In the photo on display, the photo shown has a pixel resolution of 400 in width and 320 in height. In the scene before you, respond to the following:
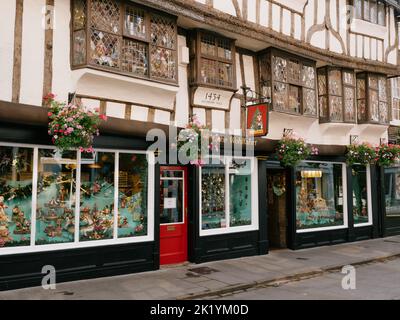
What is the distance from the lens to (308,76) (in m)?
11.3

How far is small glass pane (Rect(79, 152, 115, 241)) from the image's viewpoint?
7.54m

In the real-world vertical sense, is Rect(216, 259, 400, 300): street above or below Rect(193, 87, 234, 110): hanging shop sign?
below

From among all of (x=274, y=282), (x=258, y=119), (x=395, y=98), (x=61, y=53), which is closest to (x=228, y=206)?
(x=258, y=119)

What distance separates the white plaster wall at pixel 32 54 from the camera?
670 cm

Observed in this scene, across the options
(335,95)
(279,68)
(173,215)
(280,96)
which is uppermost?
(279,68)

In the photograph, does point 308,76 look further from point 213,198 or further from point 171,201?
point 171,201

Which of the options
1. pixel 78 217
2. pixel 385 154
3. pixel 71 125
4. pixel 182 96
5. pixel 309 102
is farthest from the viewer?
pixel 385 154

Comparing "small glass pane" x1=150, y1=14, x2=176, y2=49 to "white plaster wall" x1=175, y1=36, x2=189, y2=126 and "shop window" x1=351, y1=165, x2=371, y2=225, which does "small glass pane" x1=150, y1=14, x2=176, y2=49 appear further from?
"shop window" x1=351, y1=165, x2=371, y2=225

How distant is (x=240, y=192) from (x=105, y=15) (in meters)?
5.60

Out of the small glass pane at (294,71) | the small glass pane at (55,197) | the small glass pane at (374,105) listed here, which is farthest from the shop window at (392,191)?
the small glass pane at (55,197)

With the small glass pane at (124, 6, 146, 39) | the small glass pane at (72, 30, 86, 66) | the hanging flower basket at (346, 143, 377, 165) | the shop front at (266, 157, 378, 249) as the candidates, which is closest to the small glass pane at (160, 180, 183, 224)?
the shop front at (266, 157, 378, 249)

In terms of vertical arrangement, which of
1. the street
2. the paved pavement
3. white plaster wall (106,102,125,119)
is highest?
white plaster wall (106,102,125,119)

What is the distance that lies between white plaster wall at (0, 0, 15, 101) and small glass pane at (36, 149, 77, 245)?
1.25 metres
